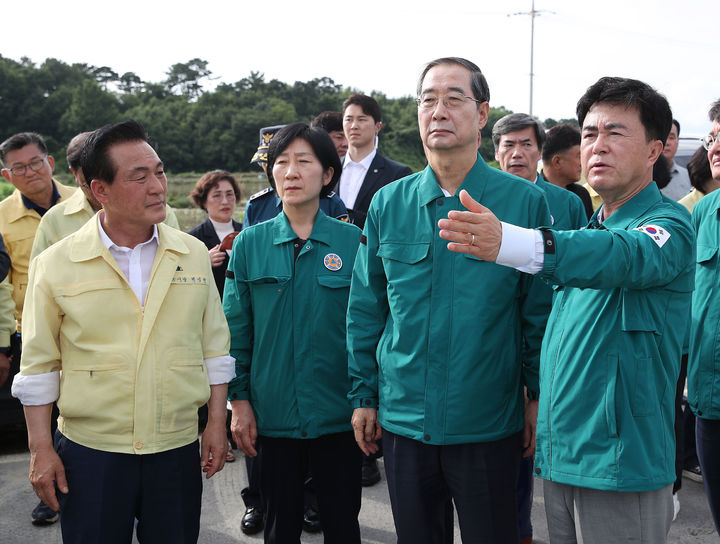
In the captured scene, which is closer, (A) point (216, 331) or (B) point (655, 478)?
(B) point (655, 478)

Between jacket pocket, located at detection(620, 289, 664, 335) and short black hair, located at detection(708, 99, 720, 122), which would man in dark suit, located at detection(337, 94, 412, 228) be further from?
jacket pocket, located at detection(620, 289, 664, 335)

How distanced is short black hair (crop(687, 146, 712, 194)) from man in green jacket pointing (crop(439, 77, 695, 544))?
78.6 inches

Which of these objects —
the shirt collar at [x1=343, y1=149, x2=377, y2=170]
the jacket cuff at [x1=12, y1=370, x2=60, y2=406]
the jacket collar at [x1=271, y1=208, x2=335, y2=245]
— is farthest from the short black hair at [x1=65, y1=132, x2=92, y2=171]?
the shirt collar at [x1=343, y1=149, x2=377, y2=170]

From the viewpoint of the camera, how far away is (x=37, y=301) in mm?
2006

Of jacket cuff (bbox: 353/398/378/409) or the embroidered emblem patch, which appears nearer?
jacket cuff (bbox: 353/398/378/409)

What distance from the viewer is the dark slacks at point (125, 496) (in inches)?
78.7

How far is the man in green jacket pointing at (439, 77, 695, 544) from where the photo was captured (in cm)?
159

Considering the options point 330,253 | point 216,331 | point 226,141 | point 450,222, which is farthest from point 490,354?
point 226,141

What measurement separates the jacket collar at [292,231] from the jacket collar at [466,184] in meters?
0.54

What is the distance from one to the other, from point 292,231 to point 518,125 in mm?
1575

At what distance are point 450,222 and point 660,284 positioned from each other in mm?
632

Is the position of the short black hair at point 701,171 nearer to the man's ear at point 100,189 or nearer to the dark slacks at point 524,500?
the dark slacks at point 524,500

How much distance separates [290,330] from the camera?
2.45m

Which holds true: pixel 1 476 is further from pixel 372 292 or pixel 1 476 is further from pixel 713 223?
pixel 713 223
